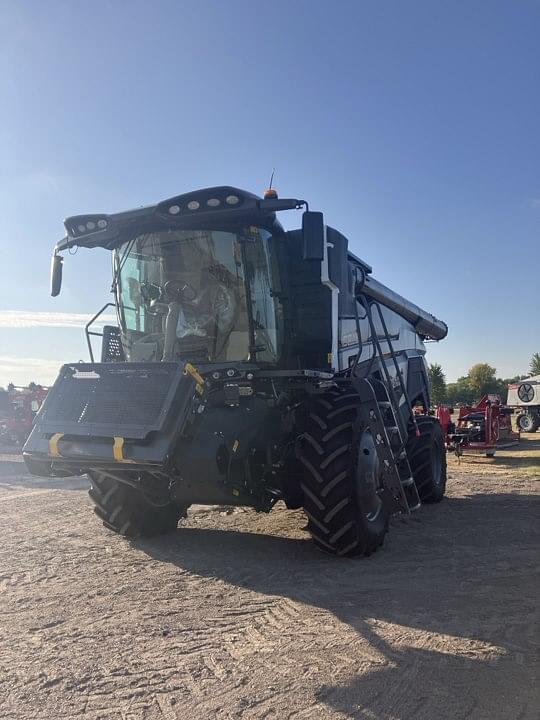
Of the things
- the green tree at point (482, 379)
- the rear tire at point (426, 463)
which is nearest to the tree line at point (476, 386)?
the green tree at point (482, 379)

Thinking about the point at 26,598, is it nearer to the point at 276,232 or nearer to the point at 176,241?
the point at 176,241

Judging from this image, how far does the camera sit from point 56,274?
6.35m

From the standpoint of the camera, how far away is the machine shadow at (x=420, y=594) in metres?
3.10

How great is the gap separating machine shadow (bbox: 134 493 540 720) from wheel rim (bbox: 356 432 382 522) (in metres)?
0.47

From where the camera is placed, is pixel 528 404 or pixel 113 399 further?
pixel 528 404

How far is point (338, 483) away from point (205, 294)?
219cm

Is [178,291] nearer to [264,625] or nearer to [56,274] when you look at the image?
[56,274]

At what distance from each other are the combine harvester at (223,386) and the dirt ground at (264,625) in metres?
0.57

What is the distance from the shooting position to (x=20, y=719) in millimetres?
2861

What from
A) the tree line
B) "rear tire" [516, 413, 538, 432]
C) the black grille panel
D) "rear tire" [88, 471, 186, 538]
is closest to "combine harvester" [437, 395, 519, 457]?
"rear tire" [88, 471, 186, 538]

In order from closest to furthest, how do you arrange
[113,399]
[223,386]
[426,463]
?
[113,399] < [223,386] < [426,463]

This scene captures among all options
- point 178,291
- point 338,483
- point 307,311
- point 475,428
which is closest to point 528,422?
point 475,428

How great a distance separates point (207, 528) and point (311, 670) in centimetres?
393

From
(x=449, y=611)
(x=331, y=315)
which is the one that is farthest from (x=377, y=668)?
(x=331, y=315)
